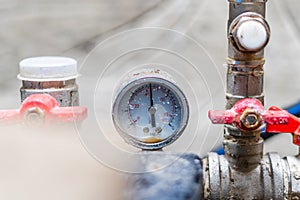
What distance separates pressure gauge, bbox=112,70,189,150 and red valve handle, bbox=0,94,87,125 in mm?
63

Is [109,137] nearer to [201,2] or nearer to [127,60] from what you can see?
[127,60]

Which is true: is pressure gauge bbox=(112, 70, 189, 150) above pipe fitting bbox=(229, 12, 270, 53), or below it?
below

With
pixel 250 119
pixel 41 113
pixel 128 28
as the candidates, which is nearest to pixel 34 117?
pixel 41 113

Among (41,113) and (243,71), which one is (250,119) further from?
(41,113)

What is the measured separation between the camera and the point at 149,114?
2.33ft

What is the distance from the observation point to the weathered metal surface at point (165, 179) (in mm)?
649

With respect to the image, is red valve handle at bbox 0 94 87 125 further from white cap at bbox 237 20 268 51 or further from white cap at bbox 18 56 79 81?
white cap at bbox 237 20 268 51

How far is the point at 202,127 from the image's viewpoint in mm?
749

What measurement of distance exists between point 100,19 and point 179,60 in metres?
0.47

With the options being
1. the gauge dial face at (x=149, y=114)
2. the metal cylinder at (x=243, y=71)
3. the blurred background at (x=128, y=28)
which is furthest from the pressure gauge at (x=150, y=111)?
the blurred background at (x=128, y=28)

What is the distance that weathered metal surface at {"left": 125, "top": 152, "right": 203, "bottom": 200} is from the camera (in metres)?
0.65

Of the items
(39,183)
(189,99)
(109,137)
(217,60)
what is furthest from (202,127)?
(217,60)

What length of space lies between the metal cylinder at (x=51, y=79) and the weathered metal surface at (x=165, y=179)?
0.52 feet

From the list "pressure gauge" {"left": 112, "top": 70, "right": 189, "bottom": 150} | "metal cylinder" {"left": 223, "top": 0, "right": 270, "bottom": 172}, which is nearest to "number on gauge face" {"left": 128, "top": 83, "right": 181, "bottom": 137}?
"pressure gauge" {"left": 112, "top": 70, "right": 189, "bottom": 150}
